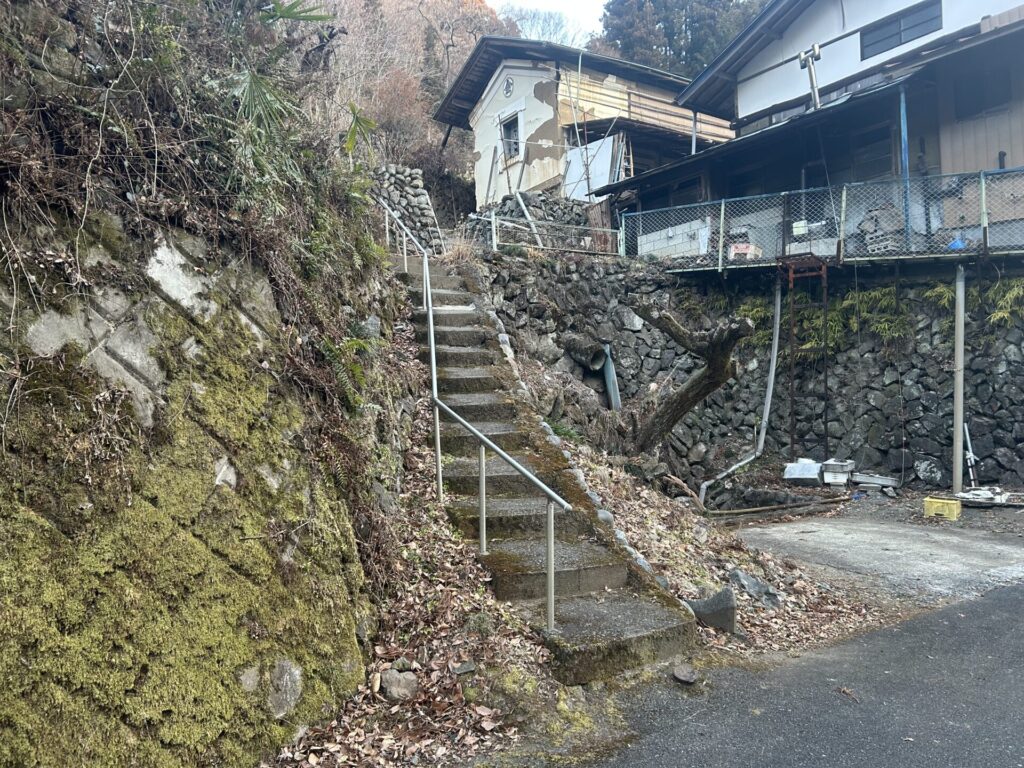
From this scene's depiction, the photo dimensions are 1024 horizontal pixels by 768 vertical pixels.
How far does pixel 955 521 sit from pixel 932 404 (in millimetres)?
2916

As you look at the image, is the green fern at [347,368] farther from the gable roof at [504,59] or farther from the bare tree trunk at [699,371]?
the gable roof at [504,59]

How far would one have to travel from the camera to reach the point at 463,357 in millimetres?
7566

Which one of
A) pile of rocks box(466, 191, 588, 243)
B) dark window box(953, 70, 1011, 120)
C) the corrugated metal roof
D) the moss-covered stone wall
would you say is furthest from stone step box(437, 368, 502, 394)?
dark window box(953, 70, 1011, 120)

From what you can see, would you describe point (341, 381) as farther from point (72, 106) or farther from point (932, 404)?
point (932, 404)

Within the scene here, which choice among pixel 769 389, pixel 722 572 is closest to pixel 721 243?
pixel 769 389

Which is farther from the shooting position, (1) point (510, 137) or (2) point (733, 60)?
(1) point (510, 137)

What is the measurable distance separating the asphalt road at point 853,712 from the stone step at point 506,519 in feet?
5.16

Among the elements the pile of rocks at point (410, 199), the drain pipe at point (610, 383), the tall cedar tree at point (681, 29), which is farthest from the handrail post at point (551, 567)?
the tall cedar tree at point (681, 29)

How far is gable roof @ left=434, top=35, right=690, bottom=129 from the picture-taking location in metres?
20.4

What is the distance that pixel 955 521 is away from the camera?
10.1 m

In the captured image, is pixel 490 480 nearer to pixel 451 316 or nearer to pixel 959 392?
pixel 451 316

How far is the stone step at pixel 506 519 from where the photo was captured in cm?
522

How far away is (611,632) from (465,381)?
11.4 ft

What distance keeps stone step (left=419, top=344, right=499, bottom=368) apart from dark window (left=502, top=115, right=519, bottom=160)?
15826mm
